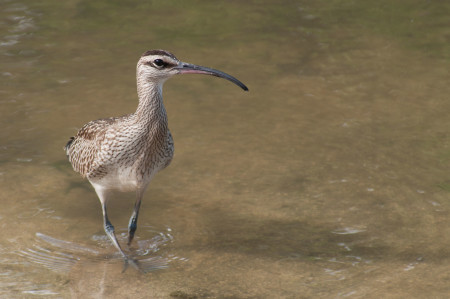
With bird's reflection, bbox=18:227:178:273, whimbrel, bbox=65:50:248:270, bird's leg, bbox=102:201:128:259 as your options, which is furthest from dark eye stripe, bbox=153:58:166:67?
bird's reflection, bbox=18:227:178:273

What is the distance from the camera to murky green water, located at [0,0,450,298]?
7.60 meters

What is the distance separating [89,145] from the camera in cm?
776

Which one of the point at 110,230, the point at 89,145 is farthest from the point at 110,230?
the point at 89,145

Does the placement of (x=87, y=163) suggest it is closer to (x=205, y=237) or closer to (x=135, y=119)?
(x=135, y=119)

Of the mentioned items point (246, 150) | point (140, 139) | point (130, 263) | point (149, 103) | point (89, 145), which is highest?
point (149, 103)

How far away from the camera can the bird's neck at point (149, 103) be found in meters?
7.21

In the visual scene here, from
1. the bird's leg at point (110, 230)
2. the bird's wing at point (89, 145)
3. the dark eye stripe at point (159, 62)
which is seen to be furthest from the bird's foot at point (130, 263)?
the dark eye stripe at point (159, 62)

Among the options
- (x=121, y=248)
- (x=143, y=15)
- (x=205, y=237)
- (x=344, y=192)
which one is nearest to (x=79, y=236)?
(x=121, y=248)

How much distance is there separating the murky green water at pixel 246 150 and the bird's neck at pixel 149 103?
4.89 ft

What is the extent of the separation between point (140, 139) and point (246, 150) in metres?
2.92

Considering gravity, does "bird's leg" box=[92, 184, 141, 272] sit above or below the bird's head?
below

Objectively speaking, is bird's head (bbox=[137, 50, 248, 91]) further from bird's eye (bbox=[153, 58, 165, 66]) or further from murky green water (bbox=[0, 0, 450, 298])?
murky green water (bbox=[0, 0, 450, 298])

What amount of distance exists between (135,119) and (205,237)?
1.65 metres

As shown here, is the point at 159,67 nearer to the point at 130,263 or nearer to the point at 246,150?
the point at 130,263
